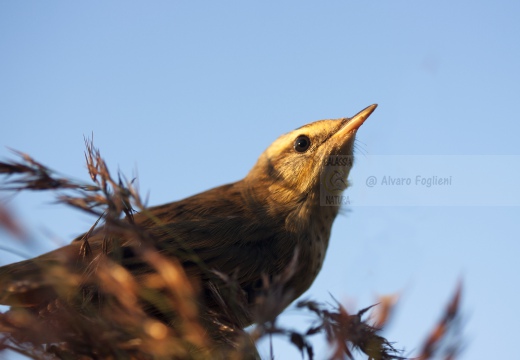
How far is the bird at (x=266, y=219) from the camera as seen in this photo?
11.5 feet

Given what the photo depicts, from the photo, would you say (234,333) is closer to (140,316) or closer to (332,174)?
(140,316)

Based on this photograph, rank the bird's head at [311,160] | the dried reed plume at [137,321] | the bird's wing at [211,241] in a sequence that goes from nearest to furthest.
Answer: the dried reed plume at [137,321] < the bird's wing at [211,241] < the bird's head at [311,160]

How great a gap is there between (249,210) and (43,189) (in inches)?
104

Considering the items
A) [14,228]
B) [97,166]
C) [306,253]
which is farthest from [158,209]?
[14,228]

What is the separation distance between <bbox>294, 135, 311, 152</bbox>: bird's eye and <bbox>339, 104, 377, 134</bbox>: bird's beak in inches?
11.8

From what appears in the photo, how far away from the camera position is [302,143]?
4.62 meters

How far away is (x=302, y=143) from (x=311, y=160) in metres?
0.21

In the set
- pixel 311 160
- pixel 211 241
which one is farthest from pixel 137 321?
pixel 311 160

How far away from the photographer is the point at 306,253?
403 cm

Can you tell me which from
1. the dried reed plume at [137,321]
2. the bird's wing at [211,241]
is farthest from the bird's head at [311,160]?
the dried reed plume at [137,321]

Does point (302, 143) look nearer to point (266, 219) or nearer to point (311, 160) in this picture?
point (311, 160)

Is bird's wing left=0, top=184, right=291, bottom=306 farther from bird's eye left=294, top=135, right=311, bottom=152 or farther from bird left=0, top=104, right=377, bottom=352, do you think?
bird's eye left=294, top=135, right=311, bottom=152

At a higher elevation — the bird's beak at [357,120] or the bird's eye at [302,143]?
the bird's beak at [357,120]

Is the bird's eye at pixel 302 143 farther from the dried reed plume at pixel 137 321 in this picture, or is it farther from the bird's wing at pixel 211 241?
the dried reed plume at pixel 137 321
